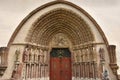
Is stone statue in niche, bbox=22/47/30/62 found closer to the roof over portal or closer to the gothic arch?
the gothic arch

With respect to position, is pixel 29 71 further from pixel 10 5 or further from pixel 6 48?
pixel 10 5

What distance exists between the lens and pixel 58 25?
9430 millimetres

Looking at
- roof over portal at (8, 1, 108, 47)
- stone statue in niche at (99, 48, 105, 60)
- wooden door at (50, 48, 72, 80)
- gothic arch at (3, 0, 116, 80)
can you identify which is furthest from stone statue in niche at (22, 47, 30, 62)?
stone statue in niche at (99, 48, 105, 60)

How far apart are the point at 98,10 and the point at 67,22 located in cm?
155

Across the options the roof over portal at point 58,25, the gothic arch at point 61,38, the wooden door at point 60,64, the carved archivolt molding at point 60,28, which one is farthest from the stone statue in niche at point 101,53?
the wooden door at point 60,64

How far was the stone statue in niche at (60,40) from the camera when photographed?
9.62 m

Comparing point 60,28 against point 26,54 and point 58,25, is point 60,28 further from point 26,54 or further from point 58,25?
point 26,54

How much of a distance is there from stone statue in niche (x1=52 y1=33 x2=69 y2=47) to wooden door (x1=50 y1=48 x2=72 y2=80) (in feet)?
1.08

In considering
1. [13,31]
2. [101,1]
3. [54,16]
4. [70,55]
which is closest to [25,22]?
[13,31]

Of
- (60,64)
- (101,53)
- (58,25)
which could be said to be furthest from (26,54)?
(101,53)

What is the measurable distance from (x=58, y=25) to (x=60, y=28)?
21 cm

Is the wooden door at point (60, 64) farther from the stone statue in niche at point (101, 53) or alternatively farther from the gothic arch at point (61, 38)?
the stone statue in niche at point (101, 53)

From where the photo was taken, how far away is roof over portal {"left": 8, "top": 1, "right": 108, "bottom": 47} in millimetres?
8598

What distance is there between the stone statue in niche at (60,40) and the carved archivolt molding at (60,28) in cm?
20
